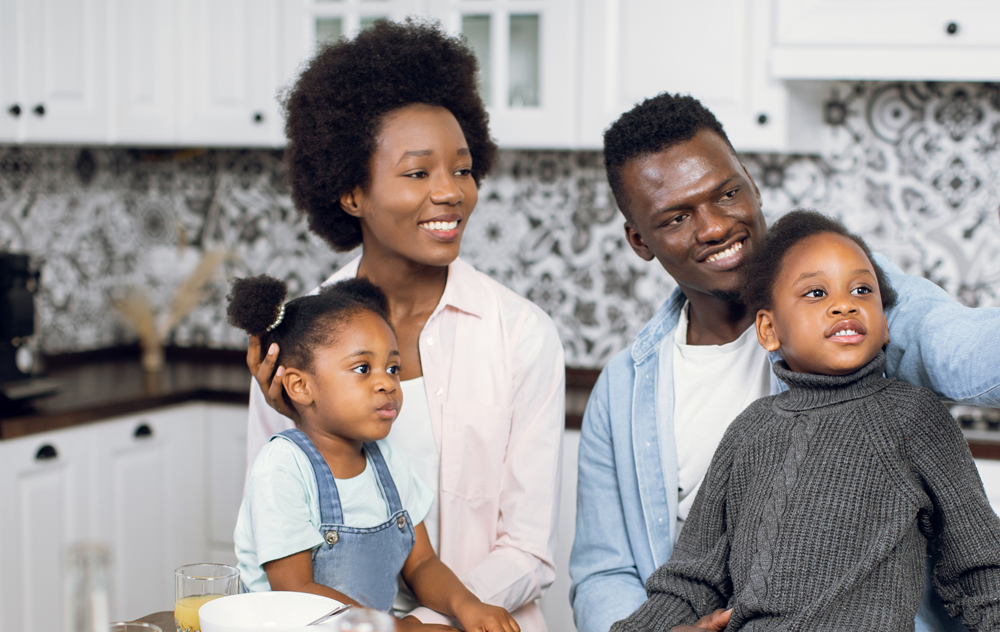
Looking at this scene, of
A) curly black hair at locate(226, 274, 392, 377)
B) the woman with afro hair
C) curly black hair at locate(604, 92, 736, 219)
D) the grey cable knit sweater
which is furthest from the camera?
the woman with afro hair

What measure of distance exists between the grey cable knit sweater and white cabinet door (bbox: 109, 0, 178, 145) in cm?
221

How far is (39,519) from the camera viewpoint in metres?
2.33

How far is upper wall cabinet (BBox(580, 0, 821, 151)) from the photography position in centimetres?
229

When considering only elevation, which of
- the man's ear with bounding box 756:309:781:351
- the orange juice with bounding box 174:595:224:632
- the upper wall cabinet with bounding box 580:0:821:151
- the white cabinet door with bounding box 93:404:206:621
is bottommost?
the white cabinet door with bounding box 93:404:206:621

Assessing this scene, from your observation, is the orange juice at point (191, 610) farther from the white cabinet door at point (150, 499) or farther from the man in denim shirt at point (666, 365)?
the white cabinet door at point (150, 499)

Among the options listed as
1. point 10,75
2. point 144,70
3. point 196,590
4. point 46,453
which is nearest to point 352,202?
point 196,590

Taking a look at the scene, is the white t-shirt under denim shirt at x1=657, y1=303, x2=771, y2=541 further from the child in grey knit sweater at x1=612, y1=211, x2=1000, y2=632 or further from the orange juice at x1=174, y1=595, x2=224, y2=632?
the orange juice at x1=174, y1=595, x2=224, y2=632

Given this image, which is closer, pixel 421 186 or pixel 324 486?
pixel 324 486

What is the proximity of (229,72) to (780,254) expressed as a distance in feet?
6.68

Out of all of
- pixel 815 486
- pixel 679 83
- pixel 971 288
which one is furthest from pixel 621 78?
pixel 815 486

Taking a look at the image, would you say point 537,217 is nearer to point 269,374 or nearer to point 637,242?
point 637,242

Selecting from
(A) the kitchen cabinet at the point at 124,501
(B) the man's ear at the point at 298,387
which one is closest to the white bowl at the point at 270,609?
(B) the man's ear at the point at 298,387

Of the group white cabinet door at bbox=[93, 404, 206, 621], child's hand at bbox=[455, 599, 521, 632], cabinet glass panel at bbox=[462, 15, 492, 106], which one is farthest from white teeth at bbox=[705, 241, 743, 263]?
white cabinet door at bbox=[93, 404, 206, 621]

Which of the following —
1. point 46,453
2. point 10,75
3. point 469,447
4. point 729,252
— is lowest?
point 46,453
